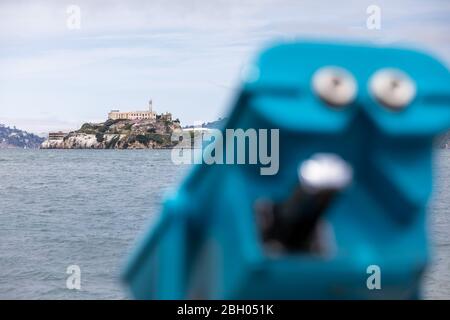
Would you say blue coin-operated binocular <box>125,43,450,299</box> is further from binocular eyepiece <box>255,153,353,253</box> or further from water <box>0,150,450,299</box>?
water <box>0,150,450,299</box>

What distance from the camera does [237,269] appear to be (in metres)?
2.80

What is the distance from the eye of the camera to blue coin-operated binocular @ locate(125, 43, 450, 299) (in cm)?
271

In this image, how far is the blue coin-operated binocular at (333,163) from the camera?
8.89 ft

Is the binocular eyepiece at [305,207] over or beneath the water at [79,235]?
beneath

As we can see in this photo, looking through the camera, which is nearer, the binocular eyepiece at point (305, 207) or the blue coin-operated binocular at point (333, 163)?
the binocular eyepiece at point (305, 207)

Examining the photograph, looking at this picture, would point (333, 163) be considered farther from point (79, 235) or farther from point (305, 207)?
point (79, 235)

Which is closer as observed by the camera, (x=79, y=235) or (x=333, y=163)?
(x=333, y=163)

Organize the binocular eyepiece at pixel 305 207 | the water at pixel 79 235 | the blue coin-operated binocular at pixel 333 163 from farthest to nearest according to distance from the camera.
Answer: the water at pixel 79 235 < the blue coin-operated binocular at pixel 333 163 < the binocular eyepiece at pixel 305 207

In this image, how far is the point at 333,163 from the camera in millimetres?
2572

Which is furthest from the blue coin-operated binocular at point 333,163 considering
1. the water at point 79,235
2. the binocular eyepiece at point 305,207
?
the water at point 79,235

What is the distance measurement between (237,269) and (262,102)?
0.65 m

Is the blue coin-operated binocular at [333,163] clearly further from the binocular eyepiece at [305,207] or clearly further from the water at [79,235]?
the water at [79,235]

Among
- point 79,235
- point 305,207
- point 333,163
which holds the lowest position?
point 305,207

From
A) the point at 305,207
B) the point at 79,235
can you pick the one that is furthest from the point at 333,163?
the point at 79,235
